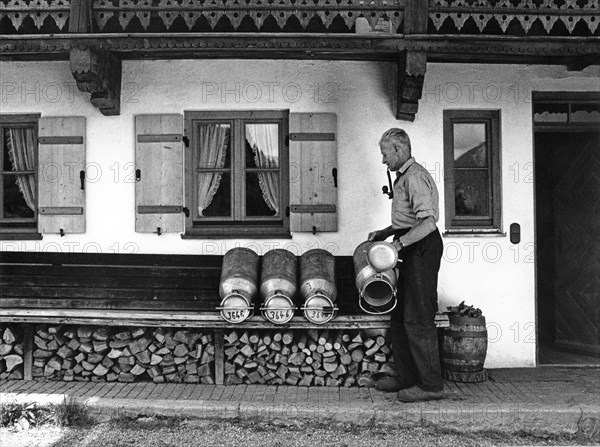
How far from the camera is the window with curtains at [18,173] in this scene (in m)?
7.49

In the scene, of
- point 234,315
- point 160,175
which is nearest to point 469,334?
point 234,315

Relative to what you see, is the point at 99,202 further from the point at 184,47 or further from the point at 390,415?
the point at 390,415

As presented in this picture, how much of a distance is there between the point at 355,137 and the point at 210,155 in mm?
1625

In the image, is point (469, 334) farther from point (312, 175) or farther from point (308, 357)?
point (312, 175)

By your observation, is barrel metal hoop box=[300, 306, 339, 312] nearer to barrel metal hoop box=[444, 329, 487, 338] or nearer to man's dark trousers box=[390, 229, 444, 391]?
man's dark trousers box=[390, 229, 444, 391]

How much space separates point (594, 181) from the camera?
777cm

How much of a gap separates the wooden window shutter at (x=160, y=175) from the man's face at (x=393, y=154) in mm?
2452

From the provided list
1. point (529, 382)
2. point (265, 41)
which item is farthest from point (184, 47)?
point (529, 382)

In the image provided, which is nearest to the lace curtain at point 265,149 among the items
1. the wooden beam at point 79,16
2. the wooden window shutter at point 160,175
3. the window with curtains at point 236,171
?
the window with curtains at point 236,171

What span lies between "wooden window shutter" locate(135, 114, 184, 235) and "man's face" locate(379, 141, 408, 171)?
96.5 inches

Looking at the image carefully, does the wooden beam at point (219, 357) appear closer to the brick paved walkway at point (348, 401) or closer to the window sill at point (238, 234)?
the brick paved walkway at point (348, 401)

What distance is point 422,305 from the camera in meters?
Answer: 5.82

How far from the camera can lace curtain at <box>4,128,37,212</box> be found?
7508 mm

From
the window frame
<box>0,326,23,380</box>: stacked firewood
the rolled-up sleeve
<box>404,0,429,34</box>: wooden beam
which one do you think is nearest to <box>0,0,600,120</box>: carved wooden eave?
<box>404,0,429,34</box>: wooden beam
